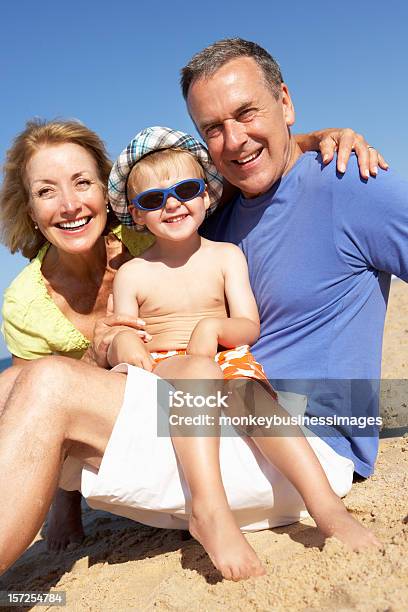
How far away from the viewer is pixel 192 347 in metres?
2.94

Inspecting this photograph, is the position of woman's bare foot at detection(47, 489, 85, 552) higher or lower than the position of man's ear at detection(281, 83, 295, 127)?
lower

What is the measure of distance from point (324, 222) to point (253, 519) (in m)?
1.44

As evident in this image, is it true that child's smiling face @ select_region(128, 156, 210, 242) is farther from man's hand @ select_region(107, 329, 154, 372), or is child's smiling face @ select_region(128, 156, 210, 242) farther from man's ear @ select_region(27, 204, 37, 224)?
man's ear @ select_region(27, 204, 37, 224)

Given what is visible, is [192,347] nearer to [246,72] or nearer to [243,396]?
[243,396]

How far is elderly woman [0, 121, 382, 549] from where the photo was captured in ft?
12.2

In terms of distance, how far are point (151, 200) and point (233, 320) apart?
79cm

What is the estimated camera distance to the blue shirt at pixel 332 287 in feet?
9.98

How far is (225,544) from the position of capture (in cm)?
227

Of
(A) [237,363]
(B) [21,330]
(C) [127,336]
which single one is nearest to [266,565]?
(A) [237,363]

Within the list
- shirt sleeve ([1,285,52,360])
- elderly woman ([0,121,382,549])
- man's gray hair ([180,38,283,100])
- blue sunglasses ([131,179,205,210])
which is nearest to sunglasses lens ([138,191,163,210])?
blue sunglasses ([131,179,205,210])

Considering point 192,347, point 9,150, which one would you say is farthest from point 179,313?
point 9,150

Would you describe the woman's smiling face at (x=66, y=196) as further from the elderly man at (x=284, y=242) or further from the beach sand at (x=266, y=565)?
the beach sand at (x=266, y=565)

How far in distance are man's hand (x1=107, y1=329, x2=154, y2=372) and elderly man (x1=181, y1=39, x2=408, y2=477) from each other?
61 centimetres

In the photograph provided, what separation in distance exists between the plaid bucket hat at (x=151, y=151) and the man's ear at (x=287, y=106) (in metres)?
0.48
